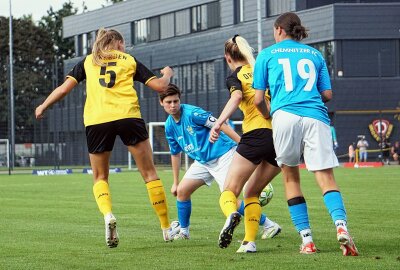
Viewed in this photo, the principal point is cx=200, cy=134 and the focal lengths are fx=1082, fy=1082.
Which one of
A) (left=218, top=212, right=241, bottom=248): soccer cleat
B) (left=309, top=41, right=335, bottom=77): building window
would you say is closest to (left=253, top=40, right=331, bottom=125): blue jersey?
→ (left=218, top=212, right=241, bottom=248): soccer cleat

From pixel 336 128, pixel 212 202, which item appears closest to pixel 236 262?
pixel 212 202

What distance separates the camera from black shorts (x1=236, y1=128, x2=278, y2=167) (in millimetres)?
10055

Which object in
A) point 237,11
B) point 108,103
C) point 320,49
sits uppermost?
point 237,11

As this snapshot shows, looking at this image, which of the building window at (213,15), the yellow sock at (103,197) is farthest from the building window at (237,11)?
the yellow sock at (103,197)

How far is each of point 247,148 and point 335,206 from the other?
1098mm

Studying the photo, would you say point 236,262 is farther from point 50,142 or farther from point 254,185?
point 50,142

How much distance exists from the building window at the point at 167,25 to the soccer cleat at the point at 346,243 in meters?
70.5

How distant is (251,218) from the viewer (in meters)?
10.2

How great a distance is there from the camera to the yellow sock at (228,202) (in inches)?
390

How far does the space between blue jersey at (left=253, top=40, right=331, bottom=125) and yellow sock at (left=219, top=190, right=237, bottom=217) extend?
90 cm

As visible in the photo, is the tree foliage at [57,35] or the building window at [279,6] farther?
the tree foliage at [57,35]

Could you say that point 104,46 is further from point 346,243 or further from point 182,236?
point 346,243

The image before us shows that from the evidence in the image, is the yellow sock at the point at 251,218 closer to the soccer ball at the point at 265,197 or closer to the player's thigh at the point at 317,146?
the player's thigh at the point at 317,146

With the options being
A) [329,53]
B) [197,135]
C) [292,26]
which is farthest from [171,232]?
[329,53]
